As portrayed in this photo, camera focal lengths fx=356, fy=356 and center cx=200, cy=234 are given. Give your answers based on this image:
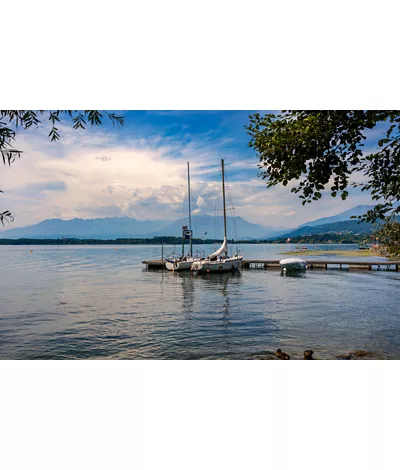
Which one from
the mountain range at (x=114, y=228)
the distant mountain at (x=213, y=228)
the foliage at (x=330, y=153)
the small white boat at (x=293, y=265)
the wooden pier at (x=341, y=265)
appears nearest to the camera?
the foliage at (x=330, y=153)

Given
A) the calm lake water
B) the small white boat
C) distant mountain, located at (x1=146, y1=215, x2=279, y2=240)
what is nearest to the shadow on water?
the calm lake water

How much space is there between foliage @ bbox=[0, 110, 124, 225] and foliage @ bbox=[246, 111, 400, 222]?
191 centimetres

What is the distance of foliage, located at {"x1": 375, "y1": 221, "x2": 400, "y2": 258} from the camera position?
3.91 metres

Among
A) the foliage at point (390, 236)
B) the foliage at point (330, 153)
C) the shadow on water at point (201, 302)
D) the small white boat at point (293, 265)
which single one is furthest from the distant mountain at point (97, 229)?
the small white boat at point (293, 265)

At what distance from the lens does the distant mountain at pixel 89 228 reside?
6.52 m

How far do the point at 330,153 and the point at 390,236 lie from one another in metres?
1.26

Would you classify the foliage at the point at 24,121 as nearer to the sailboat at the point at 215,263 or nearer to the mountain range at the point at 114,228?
the mountain range at the point at 114,228

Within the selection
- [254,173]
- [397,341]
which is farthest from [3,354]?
[397,341]

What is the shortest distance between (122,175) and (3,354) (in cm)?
332

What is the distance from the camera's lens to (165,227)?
8.52m

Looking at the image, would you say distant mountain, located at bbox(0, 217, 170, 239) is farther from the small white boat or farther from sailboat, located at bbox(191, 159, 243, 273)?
the small white boat

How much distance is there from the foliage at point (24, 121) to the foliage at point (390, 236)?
3.29 m

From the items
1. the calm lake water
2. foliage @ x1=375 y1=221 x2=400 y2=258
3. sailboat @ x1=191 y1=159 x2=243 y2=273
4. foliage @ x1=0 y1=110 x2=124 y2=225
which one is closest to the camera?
foliage @ x1=0 y1=110 x2=124 y2=225
